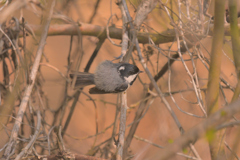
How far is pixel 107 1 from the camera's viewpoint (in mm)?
4012

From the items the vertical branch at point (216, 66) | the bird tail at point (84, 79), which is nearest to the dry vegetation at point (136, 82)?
the vertical branch at point (216, 66)

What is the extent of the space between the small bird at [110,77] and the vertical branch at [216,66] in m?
1.31

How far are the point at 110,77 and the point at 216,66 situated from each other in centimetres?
158

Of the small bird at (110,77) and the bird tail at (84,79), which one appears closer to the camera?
the small bird at (110,77)

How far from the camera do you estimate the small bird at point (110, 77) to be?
3.07 meters

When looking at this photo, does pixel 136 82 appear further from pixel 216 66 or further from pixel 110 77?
pixel 216 66

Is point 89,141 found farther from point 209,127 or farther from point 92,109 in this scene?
point 209,127

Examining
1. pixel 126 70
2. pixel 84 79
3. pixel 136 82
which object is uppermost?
pixel 126 70

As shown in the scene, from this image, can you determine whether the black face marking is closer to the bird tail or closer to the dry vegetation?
the dry vegetation

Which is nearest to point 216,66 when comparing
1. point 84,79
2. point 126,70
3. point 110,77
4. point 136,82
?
point 126,70

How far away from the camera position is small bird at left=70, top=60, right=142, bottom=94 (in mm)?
A: 3070

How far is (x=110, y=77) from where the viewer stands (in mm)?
3170

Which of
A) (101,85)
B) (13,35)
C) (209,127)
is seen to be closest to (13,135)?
(101,85)

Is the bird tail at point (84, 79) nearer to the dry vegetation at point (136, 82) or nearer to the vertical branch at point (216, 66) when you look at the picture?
the dry vegetation at point (136, 82)
